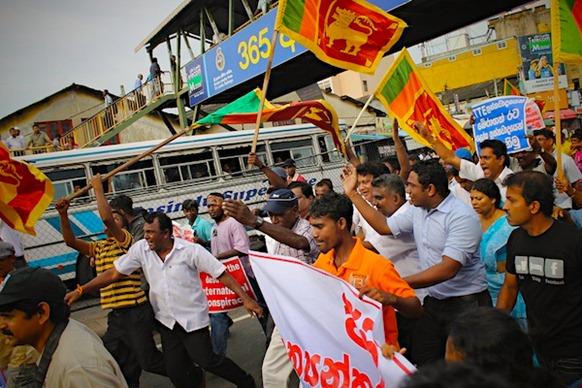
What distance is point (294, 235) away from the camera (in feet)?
12.1

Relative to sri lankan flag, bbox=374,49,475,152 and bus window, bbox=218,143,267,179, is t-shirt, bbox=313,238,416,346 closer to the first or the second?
sri lankan flag, bbox=374,49,475,152

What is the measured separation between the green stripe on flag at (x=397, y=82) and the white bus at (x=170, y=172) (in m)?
5.67

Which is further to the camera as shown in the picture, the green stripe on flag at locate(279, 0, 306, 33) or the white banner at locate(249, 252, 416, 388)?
the green stripe on flag at locate(279, 0, 306, 33)

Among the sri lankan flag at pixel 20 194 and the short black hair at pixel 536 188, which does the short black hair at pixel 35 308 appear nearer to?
the sri lankan flag at pixel 20 194

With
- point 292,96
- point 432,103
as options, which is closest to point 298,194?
point 432,103

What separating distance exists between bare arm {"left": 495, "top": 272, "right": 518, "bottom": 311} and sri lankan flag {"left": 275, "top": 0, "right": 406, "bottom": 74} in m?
3.35

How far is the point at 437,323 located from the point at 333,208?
Answer: 1155mm

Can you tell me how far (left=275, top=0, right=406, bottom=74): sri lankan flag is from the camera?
506cm

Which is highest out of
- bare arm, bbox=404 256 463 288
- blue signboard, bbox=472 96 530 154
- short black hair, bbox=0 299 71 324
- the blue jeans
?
blue signboard, bbox=472 96 530 154

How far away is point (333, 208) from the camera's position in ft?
9.34

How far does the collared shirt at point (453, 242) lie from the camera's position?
9.89 ft

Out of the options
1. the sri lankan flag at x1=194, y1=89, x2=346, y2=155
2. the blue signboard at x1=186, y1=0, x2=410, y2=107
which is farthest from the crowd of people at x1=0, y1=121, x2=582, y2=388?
the blue signboard at x1=186, y1=0, x2=410, y2=107

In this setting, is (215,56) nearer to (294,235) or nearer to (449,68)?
(294,235)

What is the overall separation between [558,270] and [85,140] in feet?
63.7
